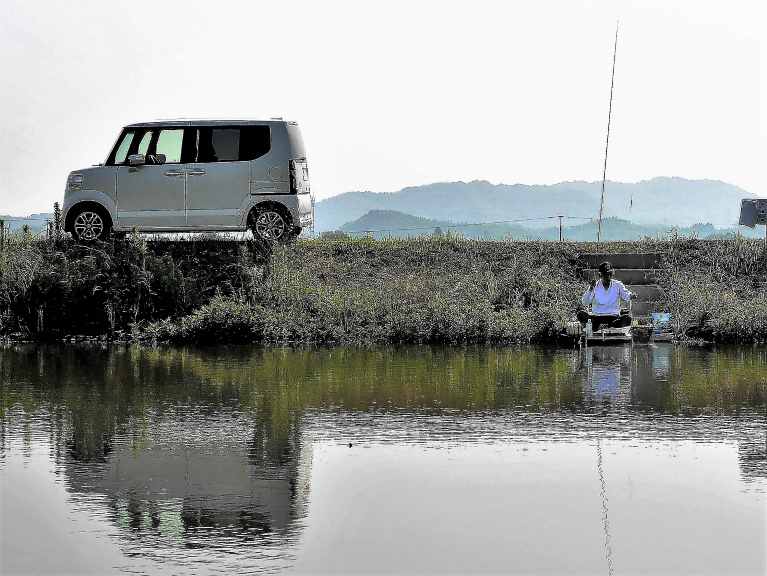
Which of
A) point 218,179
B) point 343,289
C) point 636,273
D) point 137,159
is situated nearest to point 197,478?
point 343,289

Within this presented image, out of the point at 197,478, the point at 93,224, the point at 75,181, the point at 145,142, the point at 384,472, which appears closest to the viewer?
the point at 197,478

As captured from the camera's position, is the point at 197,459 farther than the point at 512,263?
No

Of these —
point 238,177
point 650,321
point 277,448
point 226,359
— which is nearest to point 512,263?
point 650,321

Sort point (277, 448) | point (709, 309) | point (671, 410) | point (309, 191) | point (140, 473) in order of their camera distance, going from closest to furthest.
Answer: point (140, 473) → point (277, 448) → point (671, 410) → point (709, 309) → point (309, 191)

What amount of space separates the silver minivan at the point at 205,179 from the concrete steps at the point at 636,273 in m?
6.41

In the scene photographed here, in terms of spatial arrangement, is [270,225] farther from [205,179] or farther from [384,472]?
[384,472]

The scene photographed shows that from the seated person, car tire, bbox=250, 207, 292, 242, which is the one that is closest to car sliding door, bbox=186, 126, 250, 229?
car tire, bbox=250, 207, 292, 242

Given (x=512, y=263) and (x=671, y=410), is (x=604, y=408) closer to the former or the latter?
(x=671, y=410)

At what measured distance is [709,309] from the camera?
22.3 meters

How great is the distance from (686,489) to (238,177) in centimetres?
1629

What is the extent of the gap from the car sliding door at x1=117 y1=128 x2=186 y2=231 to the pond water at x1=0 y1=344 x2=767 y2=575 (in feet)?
25.9

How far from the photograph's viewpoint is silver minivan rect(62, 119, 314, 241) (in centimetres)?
2373

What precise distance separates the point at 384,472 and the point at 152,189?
15.6m

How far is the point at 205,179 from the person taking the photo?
2378cm
